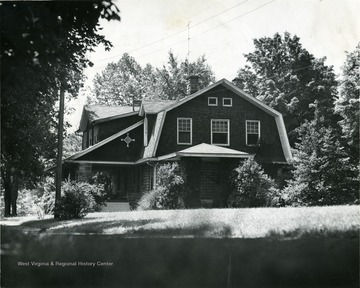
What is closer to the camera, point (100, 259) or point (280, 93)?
point (100, 259)

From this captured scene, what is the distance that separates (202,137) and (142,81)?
35.3 m

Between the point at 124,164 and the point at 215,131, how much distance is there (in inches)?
244

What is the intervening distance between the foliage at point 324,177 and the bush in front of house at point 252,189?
72 cm

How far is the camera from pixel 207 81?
5947cm

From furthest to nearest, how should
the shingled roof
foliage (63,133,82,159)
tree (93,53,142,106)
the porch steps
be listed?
tree (93,53,142,106) → foliage (63,133,82,159) → the shingled roof → the porch steps

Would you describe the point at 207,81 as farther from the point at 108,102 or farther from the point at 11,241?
the point at 11,241

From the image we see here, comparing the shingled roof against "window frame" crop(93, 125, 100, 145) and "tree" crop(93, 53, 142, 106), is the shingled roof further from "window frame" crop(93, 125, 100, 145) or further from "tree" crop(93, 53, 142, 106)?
"tree" crop(93, 53, 142, 106)

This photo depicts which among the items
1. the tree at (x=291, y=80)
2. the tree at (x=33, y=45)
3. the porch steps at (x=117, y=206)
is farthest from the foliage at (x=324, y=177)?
the tree at (x=291, y=80)

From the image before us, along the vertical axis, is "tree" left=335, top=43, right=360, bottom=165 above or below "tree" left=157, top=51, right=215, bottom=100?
below

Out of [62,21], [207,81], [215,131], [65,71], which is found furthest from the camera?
[207,81]

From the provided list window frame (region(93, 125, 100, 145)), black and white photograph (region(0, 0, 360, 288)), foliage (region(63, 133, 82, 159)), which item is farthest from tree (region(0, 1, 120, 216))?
foliage (region(63, 133, 82, 159))

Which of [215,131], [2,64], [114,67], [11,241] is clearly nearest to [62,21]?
[2,64]

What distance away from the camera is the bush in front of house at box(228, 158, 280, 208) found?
77.7 feet

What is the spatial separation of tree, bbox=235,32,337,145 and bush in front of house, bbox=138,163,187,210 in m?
20.7
